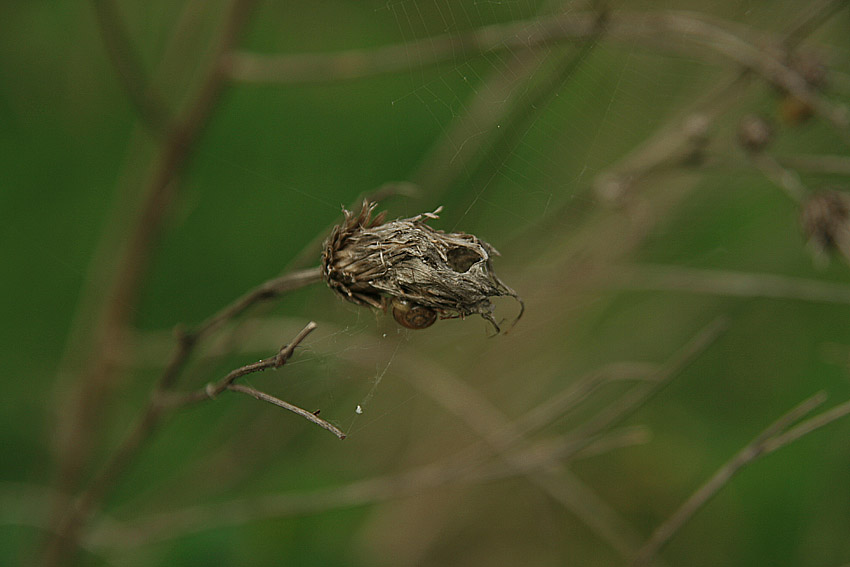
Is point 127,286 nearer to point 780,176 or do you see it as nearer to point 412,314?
point 412,314

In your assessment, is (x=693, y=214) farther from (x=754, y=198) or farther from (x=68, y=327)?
(x=68, y=327)

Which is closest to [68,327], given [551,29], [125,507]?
[125,507]

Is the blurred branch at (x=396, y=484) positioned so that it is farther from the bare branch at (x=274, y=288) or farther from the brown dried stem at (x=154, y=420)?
the bare branch at (x=274, y=288)

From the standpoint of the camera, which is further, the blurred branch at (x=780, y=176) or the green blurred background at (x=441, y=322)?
the green blurred background at (x=441, y=322)

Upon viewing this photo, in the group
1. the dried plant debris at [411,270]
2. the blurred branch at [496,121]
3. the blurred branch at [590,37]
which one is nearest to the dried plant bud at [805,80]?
the blurred branch at [590,37]

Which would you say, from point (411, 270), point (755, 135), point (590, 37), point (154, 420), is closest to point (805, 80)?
point (755, 135)
